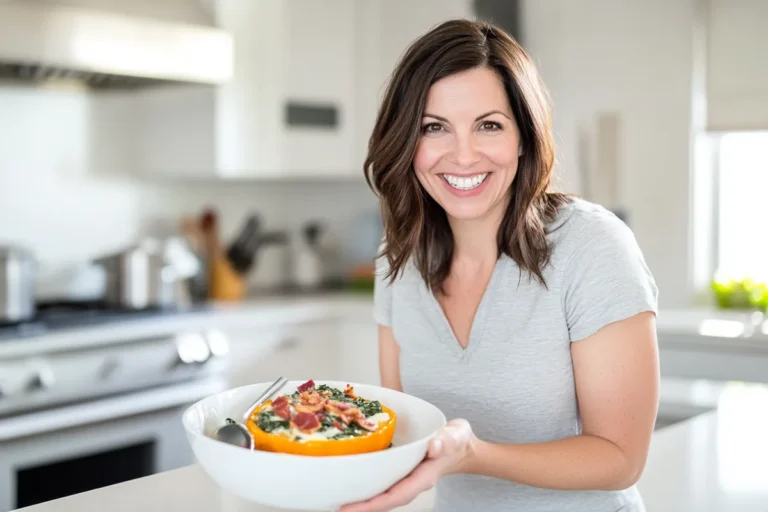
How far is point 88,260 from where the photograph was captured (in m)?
3.34

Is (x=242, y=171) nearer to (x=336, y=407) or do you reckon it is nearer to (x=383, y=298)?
(x=383, y=298)

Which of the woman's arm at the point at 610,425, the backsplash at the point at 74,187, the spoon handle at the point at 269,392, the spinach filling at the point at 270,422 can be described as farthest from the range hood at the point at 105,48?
the woman's arm at the point at 610,425

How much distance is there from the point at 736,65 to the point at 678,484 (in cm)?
222

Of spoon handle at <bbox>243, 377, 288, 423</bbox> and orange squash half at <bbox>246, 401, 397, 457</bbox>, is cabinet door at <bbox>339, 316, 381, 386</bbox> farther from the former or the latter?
orange squash half at <bbox>246, 401, 397, 457</bbox>

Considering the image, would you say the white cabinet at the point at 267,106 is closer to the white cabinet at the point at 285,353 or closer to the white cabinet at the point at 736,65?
the white cabinet at the point at 285,353

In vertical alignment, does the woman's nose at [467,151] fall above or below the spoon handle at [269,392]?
above

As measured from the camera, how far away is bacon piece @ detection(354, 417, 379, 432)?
0.98 meters

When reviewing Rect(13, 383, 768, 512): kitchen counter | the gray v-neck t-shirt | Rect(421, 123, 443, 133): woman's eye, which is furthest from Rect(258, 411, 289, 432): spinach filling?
Rect(421, 123, 443, 133): woman's eye

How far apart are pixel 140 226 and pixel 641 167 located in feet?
6.31

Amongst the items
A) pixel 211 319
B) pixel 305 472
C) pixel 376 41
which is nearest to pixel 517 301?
pixel 305 472

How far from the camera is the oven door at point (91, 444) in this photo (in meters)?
2.46

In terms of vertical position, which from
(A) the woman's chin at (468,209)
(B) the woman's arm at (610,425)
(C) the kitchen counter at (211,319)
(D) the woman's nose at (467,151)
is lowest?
(C) the kitchen counter at (211,319)

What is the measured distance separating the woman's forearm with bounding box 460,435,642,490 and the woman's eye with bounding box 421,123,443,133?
1.50 feet

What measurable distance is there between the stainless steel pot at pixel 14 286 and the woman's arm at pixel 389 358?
1.62 metres
